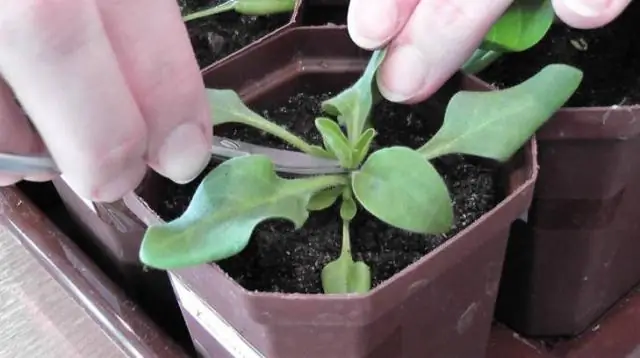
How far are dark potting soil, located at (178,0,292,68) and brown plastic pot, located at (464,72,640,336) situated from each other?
8.1 inches

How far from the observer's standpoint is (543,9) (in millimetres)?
414

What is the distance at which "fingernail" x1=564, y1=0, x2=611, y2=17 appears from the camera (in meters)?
0.37

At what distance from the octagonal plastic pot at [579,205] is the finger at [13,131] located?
9.6 inches

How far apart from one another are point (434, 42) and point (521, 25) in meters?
0.06

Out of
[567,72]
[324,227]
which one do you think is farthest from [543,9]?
[324,227]

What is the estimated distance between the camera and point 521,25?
414mm

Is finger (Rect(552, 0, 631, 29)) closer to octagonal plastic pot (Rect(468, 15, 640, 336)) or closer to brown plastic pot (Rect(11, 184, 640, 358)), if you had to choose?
octagonal plastic pot (Rect(468, 15, 640, 336))

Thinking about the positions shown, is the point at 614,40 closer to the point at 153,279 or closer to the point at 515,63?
the point at 515,63

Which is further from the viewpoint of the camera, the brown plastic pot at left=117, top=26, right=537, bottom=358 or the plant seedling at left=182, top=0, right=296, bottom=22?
the plant seedling at left=182, top=0, right=296, bottom=22

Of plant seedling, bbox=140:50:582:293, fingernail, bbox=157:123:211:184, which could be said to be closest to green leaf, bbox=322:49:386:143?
plant seedling, bbox=140:50:582:293

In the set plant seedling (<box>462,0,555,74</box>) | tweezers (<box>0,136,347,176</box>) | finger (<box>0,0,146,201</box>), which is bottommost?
tweezers (<box>0,136,347,176</box>)

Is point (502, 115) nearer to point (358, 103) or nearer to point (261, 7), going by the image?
point (358, 103)

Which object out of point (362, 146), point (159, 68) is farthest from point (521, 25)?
point (159, 68)

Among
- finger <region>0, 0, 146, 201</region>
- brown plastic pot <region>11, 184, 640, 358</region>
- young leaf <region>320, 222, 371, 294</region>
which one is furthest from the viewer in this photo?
brown plastic pot <region>11, 184, 640, 358</region>
